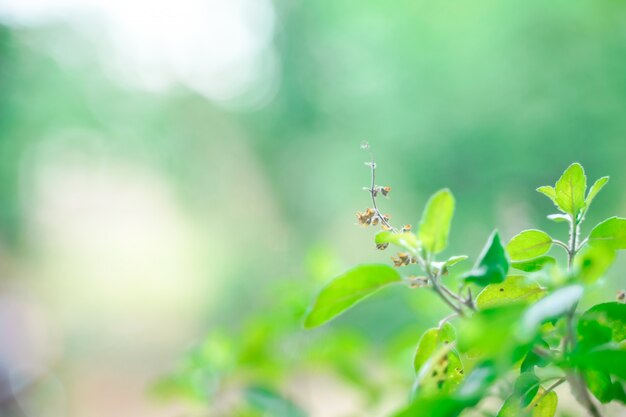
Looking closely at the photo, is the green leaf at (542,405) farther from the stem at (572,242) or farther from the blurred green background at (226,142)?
the blurred green background at (226,142)

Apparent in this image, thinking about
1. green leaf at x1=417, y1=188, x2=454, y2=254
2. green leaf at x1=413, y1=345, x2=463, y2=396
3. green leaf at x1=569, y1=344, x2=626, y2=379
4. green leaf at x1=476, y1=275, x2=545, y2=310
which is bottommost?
green leaf at x1=569, y1=344, x2=626, y2=379

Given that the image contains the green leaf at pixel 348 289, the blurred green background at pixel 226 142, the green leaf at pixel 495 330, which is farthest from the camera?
the blurred green background at pixel 226 142

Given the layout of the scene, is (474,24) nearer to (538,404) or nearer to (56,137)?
(56,137)

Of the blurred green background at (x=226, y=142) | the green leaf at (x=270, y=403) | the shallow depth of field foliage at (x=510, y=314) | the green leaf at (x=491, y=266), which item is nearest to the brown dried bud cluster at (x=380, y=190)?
the shallow depth of field foliage at (x=510, y=314)

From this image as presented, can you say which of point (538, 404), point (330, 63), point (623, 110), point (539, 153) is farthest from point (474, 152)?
point (538, 404)

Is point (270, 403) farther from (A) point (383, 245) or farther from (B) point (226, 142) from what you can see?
(B) point (226, 142)

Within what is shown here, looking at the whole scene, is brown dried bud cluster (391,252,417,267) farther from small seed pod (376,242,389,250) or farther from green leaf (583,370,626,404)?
green leaf (583,370,626,404)

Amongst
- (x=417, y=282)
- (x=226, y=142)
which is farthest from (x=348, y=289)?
(x=226, y=142)

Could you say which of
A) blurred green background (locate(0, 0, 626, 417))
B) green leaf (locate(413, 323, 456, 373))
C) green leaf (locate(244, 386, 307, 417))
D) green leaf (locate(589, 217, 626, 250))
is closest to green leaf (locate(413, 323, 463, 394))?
green leaf (locate(413, 323, 456, 373))
